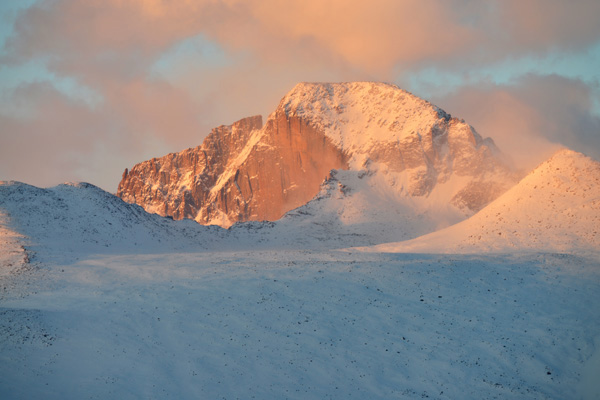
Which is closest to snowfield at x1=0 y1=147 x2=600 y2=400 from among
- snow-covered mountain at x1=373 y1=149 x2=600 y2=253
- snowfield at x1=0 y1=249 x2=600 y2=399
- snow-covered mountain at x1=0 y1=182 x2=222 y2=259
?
snowfield at x1=0 y1=249 x2=600 y2=399

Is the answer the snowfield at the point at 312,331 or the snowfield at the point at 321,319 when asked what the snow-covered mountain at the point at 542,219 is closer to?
the snowfield at the point at 321,319

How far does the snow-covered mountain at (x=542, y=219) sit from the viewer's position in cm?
5428

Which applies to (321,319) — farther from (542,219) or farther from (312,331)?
(542,219)

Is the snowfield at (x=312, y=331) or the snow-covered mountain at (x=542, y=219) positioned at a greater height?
the snow-covered mountain at (x=542, y=219)

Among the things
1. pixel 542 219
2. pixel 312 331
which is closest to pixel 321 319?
pixel 312 331

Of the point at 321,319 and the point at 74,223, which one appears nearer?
the point at 321,319

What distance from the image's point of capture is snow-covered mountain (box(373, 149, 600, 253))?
5428 cm

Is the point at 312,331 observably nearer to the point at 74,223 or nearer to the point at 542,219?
the point at 542,219

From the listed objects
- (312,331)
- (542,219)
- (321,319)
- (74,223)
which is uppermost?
(542,219)

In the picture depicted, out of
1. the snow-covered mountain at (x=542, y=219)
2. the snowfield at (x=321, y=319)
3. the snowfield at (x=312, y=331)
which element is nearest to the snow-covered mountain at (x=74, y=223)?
the snowfield at (x=321, y=319)

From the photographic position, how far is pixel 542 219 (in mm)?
58844

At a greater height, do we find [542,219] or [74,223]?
[542,219]

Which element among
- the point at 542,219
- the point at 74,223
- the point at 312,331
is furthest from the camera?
the point at 74,223

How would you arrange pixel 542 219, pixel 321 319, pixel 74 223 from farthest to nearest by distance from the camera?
pixel 74 223 < pixel 542 219 < pixel 321 319
